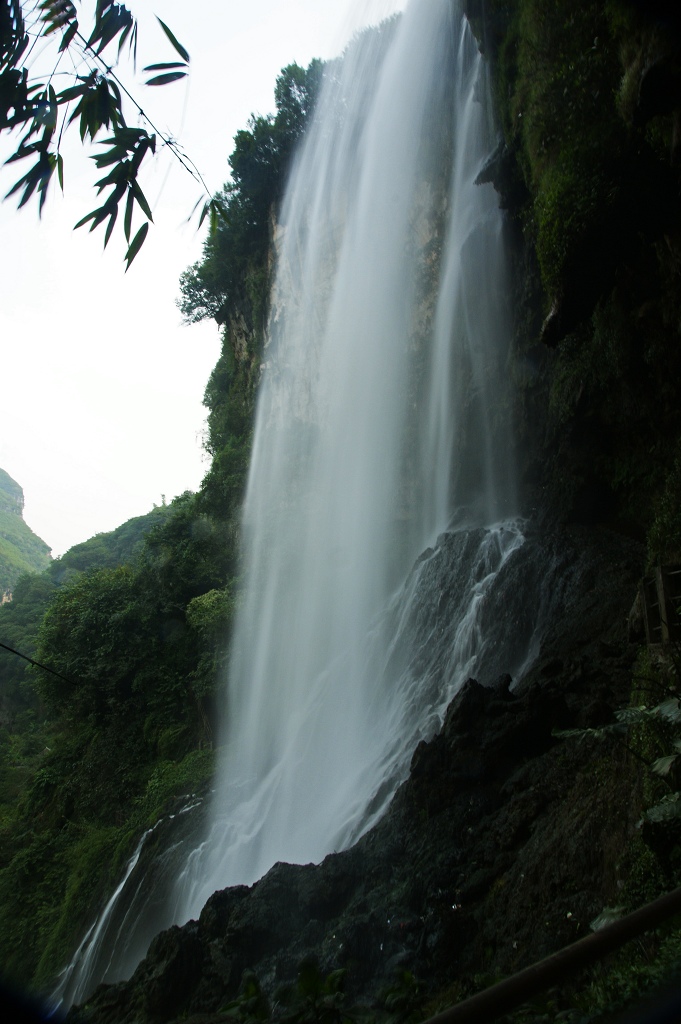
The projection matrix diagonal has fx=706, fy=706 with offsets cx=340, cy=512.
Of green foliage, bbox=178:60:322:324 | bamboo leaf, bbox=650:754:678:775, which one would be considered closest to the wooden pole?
bamboo leaf, bbox=650:754:678:775

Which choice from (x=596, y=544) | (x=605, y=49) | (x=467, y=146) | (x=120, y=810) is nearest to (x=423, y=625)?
(x=596, y=544)

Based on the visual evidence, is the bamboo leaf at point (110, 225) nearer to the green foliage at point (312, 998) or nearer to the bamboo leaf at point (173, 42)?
the bamboo leaf at point (173, 42)

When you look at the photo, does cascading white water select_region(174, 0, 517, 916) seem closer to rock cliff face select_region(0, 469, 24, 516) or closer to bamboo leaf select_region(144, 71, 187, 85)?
bamboo leaf select_region(144, 71, 187, 85)

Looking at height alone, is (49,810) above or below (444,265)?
below

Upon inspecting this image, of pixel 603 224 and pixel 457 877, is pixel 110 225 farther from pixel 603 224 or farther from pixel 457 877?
pixel 457 877

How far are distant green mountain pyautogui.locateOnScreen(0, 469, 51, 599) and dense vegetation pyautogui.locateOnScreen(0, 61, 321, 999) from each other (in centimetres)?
4894

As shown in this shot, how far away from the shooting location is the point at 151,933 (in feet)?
35.0

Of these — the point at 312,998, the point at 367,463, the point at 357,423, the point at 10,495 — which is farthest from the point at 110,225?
the point at 10,495

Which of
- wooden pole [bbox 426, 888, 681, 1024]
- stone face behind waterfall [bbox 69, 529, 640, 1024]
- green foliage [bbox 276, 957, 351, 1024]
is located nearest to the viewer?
wooden pole [bbox 426, 888, 681, 1024]

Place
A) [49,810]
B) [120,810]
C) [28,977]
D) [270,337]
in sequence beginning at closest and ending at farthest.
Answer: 1. [28,977]
2. [120,810]
3. [49,810]
4. [270,337]

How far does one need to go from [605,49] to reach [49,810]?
19530 millimetres

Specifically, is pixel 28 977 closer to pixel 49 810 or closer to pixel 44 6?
pixel 49 810

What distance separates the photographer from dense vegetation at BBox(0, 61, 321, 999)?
Answer: 49.4 feet

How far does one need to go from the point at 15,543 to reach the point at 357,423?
246 feet
